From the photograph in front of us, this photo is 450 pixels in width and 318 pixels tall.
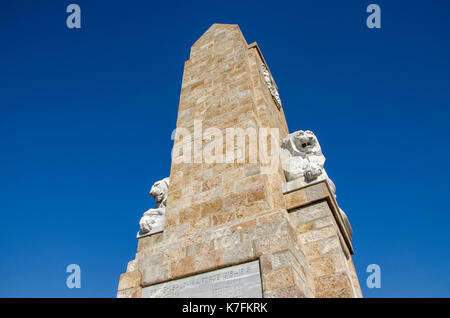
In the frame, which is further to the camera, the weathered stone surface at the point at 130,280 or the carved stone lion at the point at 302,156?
the carved stone lion at the point at 302,156

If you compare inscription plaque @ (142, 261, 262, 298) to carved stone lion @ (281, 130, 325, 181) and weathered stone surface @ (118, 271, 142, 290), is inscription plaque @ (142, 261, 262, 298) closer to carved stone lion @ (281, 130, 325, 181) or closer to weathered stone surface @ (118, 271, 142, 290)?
weathered stone surface @ (118, 271, 142, 290)

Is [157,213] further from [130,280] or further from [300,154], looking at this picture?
[300,154]

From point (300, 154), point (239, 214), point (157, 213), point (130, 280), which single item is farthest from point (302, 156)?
point (130, 280)

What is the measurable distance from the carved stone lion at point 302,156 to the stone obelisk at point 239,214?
2cm

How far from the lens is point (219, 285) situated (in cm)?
382

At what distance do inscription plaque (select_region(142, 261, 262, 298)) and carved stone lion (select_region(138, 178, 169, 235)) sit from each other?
1274mm

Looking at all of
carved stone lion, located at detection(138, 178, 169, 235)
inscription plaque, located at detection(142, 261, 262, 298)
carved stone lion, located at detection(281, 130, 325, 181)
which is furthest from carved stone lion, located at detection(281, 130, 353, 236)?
carved stone lion, located at detection(138, 178, 169, 235)

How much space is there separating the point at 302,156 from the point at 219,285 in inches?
113

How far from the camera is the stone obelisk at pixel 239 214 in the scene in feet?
12.6

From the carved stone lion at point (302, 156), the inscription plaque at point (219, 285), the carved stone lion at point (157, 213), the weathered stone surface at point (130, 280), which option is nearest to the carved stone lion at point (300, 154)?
the carved stone lion at point (302, 156)

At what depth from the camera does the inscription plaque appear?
3627mm

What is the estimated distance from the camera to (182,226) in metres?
4.98

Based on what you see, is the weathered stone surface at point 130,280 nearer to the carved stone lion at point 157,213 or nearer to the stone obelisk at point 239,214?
the stone obelisk at point 239,214
